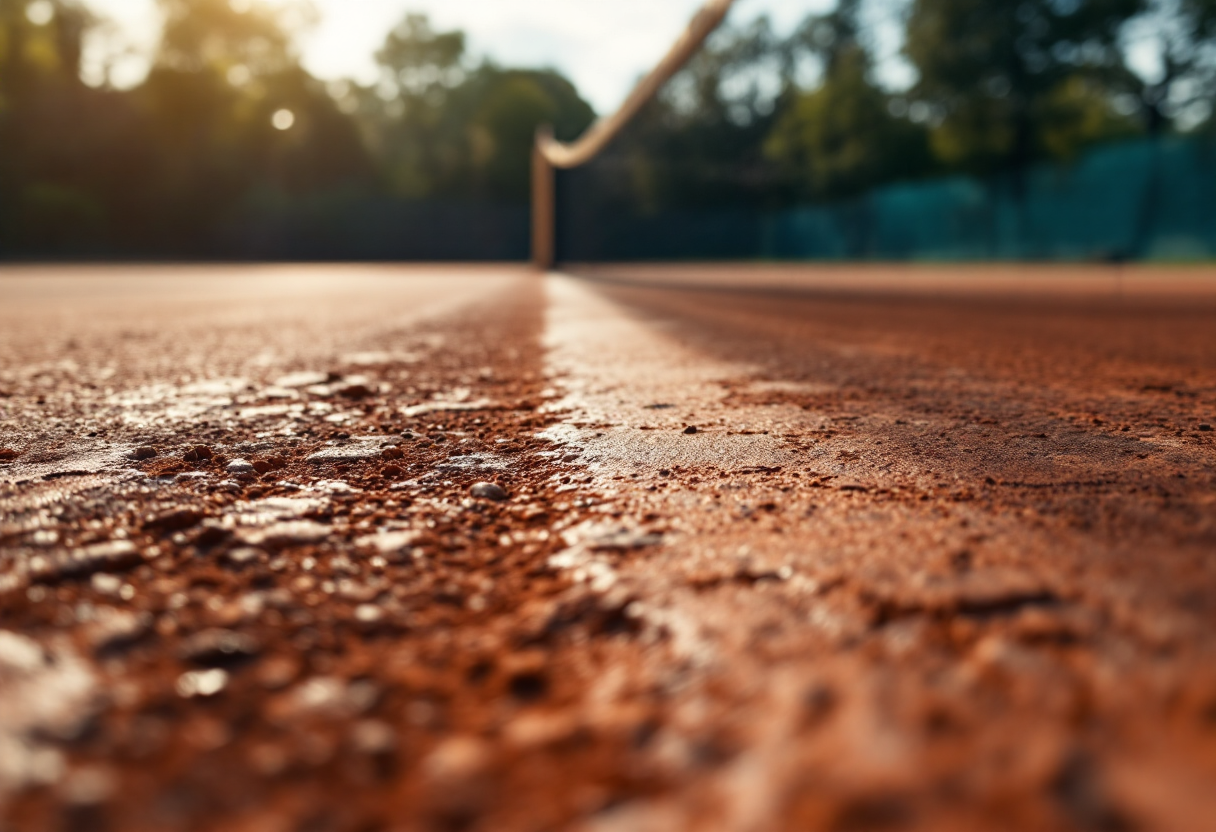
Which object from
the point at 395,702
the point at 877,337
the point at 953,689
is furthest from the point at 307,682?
the point at 877,337

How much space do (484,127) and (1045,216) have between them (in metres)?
19.7

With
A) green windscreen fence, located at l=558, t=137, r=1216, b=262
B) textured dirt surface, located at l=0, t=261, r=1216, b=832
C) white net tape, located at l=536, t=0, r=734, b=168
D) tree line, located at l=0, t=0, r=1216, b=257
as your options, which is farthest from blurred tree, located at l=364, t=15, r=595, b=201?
textured dirt surface, located at l=0, t=261, r=1216, b=832

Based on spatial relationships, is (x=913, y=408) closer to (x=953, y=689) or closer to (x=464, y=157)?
(x=953, y=689)

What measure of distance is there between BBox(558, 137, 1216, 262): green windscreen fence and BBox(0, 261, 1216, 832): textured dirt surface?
942 cm

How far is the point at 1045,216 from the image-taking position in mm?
11914

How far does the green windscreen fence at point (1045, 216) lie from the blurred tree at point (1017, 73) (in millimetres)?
1638

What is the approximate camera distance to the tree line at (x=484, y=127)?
15.3 meters

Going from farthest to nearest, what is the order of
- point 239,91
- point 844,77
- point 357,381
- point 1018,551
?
point 239,91, point 844,77, point 357,381, point 1018,551

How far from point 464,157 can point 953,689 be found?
93.3 feet

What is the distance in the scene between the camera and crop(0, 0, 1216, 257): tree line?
15281mm

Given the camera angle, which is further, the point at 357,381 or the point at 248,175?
the point at 248,175

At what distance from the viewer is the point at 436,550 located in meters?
0.64

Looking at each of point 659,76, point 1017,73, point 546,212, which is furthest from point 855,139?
point 659,76

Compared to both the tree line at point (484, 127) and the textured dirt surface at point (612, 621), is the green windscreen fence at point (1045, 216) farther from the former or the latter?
the textured dirt surface at point (612, 621)
